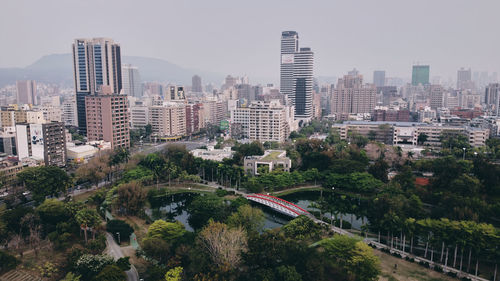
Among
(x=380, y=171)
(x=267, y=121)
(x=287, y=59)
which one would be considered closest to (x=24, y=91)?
(x=287, y=59)

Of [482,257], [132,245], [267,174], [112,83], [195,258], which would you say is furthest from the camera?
[112,83]

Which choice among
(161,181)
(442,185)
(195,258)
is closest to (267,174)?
(161,181)

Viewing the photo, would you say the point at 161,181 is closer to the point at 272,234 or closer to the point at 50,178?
the point at 50,178

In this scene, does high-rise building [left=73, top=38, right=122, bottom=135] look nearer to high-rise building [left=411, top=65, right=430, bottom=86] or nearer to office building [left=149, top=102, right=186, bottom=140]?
office building [left=149, top=102, right=186, bottom=140]

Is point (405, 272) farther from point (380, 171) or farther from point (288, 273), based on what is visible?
point (380, 171)

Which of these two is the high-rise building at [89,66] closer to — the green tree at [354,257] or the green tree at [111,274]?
the green tree at [111,274]

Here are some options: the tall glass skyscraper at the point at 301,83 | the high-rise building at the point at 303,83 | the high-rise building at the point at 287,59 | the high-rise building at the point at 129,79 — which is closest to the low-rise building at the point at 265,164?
the tall glass skyscraper at the point at 301,83
